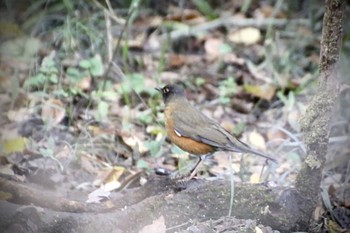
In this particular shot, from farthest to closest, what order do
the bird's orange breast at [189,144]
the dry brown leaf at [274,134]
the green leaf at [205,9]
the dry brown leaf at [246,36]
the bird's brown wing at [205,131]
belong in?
the green leaf at [205,9]
the dry brown leaf at [246,36]
the dry brown leaf at [274,134]
the bird's orange breast at [189,144]
the bird's brown wing at [205,131]

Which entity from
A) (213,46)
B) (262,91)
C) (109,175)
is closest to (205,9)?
(213,46)

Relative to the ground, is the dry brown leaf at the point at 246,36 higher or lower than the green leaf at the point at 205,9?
lower

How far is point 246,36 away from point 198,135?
4395 millimetres

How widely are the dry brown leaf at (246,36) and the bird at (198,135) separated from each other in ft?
13.2

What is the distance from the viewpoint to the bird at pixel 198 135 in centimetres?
470

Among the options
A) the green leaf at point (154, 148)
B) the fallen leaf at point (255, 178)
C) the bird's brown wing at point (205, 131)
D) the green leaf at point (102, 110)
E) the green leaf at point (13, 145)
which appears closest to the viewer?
the bird's brown wing at point (205, 131)

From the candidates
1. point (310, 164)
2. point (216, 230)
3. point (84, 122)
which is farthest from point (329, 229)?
point (84, 122)

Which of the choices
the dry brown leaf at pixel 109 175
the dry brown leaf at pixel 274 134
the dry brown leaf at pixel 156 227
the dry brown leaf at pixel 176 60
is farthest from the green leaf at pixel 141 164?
the dry brown leaf at pixel 176 60

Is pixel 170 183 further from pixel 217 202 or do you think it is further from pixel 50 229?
pixel 50 229

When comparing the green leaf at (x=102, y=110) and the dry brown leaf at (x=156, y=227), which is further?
the green leaf at (x=102, y=110)

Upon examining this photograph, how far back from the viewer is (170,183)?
4395 mm

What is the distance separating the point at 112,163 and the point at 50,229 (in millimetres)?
2118

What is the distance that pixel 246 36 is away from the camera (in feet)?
29.4

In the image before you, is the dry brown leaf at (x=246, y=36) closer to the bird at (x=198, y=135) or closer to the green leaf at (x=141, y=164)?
the green leaf at (x=141, y=164)
